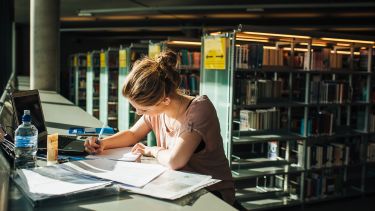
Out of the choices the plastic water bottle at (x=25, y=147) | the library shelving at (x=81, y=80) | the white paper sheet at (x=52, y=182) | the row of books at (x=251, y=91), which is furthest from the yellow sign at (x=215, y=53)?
the library shelving at (x=81, y=80)

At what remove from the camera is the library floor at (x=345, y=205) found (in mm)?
4887

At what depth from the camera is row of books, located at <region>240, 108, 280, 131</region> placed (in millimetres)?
4816

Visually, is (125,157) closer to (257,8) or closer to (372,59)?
(372,59)

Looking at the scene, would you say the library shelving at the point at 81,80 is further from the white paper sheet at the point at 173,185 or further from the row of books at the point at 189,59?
the white paper sheet at the point at 173,185

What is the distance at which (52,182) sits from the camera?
1.44 metres

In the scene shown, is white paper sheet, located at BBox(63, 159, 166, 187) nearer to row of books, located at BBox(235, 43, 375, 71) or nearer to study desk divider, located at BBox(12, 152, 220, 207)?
study desk divider, located at BBox(12, 152, 220, 207)

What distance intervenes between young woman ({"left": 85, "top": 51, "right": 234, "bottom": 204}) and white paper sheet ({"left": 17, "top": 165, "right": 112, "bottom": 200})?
435 millimetres

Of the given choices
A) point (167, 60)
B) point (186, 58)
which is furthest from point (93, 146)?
point (186, 58)

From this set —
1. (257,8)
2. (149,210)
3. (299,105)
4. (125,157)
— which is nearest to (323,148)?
(299,105)

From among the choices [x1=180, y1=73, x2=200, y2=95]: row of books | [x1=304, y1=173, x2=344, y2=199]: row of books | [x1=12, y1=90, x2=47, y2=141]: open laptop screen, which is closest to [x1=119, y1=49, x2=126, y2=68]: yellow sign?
[x1=180, y1=73, x2=200, y2=95]: row of books

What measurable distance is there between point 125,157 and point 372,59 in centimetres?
457

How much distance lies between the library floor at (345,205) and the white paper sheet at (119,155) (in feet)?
10.4

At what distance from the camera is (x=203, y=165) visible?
196cm

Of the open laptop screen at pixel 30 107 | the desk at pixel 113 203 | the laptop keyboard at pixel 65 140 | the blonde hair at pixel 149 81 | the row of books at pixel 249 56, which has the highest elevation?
the row of books at pixel 249 56
